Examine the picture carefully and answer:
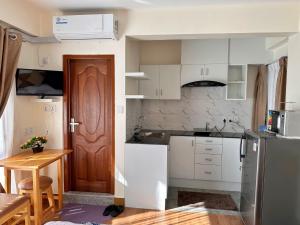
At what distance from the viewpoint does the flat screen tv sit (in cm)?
288

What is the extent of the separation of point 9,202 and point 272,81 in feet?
12.4

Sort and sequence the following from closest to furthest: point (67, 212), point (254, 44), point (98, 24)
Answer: point (98, 24)
point (67, 212)
point (254, 44)

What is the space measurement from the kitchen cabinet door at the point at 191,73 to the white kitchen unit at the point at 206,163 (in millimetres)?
1002

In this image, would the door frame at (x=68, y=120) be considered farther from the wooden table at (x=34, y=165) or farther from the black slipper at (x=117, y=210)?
the wooden table at (x=34, y=165)

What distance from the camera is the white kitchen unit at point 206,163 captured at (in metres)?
3.78

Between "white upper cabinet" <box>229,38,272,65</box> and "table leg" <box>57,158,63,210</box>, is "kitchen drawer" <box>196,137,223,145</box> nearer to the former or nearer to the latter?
"white upper cabinet" <box>229,38,272,65</box>

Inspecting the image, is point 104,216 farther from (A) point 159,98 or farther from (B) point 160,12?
(B) point 160,12

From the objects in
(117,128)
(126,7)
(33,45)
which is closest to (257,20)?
(126,7)

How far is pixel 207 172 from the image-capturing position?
3.84 metres

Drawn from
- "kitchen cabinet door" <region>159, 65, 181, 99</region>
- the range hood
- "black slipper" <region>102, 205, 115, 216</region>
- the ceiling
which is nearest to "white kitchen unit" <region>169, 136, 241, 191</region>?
"kitchen cabinet door" <region>159, 65, 181, 99</region>

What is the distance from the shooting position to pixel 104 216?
296 cm

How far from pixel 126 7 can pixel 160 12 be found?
0.44 m

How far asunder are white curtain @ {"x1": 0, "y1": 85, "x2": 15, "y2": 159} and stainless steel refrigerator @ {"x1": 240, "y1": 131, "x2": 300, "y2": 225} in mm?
2824

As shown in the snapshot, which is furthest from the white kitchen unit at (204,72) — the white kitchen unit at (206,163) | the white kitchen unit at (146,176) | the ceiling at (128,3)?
the white kitchen unit at (146,176)
